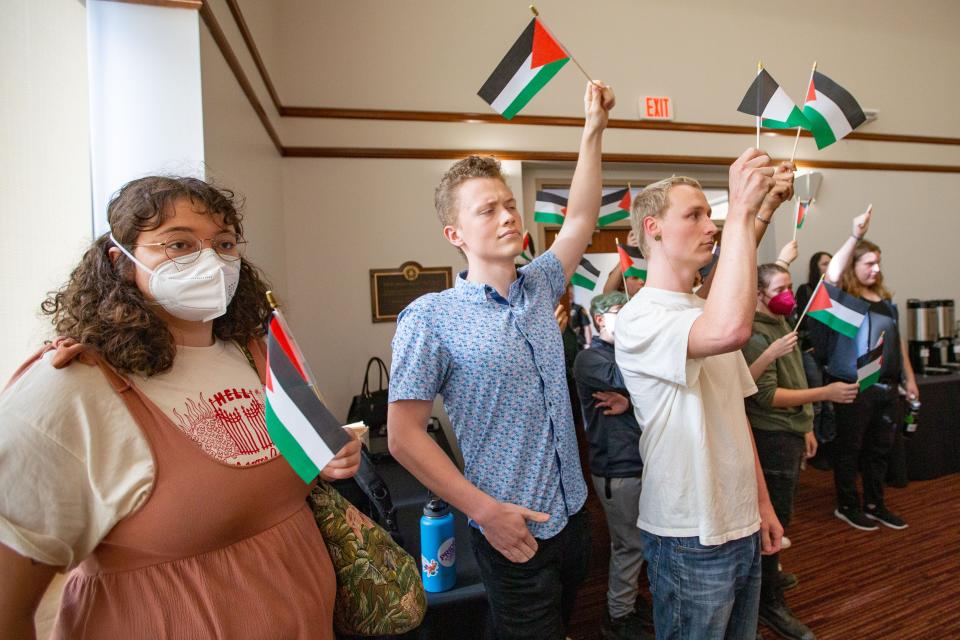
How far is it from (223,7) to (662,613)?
2.48m

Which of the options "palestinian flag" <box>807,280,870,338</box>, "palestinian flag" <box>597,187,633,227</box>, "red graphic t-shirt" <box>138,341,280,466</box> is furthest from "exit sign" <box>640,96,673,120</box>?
"red graphic t-shirt" <box>138,341,280,466</box>

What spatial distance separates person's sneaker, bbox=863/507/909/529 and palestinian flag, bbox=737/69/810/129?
9.25 feet

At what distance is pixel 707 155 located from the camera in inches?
177

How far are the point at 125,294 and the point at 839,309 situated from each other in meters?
2.86

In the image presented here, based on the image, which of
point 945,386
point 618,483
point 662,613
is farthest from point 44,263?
point 945,386

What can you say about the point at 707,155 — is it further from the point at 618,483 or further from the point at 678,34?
the point at 618,483

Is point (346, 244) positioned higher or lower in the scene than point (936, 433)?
higher

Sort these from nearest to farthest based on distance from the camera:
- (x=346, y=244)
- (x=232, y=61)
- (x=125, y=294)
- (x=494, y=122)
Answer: (x=125, y=294)
(x=232, y=61)
(x=346, y=244)
(x=494, y=122)

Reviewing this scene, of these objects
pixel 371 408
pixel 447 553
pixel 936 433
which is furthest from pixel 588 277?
pixel 936 433

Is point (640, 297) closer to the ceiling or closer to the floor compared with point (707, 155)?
closer to the floor

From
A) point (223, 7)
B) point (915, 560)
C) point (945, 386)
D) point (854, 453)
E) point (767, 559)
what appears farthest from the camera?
point (945, 386)

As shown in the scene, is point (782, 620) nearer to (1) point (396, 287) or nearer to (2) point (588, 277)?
(2) point (588, 277)

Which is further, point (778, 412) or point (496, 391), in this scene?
point (778, 412)

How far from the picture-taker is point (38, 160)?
1.42 metres
